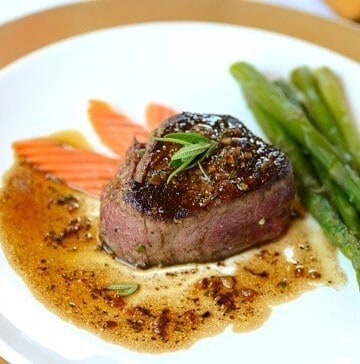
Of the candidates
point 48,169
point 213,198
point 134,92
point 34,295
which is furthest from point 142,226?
point 134,92

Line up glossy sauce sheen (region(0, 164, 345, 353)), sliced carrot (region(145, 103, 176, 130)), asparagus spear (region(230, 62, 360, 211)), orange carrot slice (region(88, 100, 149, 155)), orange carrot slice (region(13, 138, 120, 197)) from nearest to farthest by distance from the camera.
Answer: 1. glossy sauce sheen (region(0, 164, 345, 353))
2. asparagus spear (region(230, 62, 360, 211))
3. orange carrot slice (region(13, 138, 120, 197))
4. orange carrot slice (region(88, 100, 149, 155))
5. sliced carrot (region(145, 103, 176, 130))

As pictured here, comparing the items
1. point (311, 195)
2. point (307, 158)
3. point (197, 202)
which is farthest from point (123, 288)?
point (307, 158)

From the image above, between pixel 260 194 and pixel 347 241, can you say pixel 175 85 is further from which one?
pixel 347 241

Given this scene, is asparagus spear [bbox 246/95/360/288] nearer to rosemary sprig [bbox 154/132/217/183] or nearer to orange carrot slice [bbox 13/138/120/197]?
rosemary sprig [bbox 154/132/217/183]

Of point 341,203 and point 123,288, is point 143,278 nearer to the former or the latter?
point 123,288

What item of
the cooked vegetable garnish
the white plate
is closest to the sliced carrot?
the white plate

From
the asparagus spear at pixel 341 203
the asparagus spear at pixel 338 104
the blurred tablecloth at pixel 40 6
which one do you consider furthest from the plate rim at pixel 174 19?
the asparagus spear at pixel 341 203

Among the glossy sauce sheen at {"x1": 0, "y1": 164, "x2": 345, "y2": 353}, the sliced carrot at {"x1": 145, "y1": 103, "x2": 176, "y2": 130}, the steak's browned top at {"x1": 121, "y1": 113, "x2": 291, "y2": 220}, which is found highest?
the sliced carrot at {"x1": 145, "y1": 103, "x2": 176, "y2": 130}
